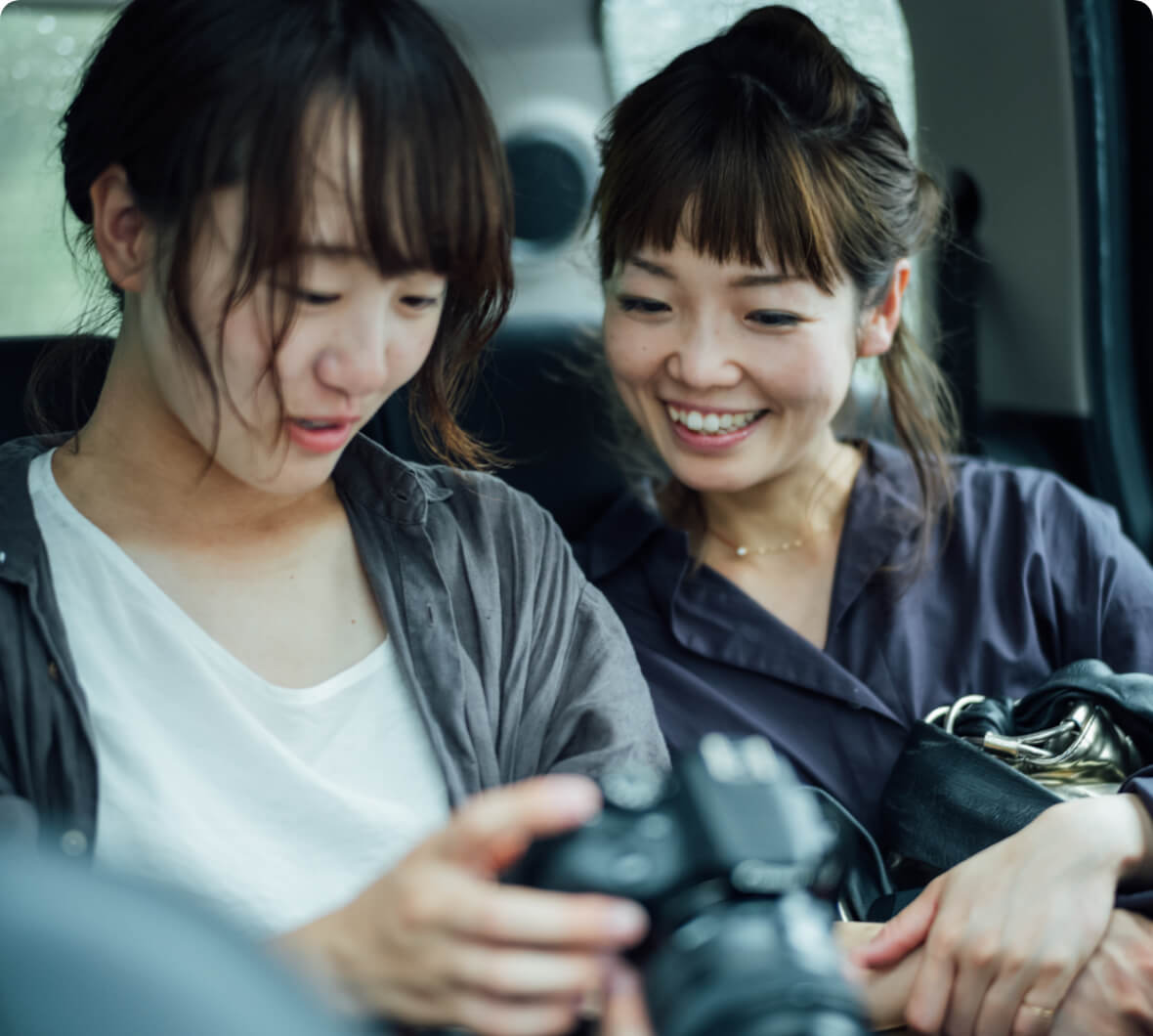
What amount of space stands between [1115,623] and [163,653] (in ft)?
3.29

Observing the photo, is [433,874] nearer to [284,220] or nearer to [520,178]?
[284,220]

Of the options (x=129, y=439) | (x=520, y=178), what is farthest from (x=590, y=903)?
(x=520, y=178)

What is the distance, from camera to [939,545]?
4.99 ft

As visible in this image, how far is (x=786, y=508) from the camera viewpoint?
5.13ft

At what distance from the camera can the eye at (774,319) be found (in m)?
1.35

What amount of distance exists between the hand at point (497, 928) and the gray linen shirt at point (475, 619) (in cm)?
32

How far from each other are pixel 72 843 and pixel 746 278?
82 centimetres

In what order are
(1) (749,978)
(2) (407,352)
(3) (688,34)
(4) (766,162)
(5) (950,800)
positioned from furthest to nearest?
(3) (688,34)
(4) (766,162)
(5) (950,800)
(2) (407,352)
(1) (749,978)

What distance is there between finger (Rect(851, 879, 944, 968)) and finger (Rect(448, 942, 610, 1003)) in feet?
1.69

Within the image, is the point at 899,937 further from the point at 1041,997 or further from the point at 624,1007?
the point at 624,1007

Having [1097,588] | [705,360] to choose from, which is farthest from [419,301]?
[1097,588]

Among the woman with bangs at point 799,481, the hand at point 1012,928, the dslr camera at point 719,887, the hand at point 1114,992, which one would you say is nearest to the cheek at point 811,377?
the woman with bangs at point 799,481

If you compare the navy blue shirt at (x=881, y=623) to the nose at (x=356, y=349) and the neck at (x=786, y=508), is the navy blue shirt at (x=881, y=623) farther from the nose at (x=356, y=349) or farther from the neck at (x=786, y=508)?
the nose at (x=356, y=349)

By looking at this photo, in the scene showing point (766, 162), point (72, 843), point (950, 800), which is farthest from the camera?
point (766, 162)
